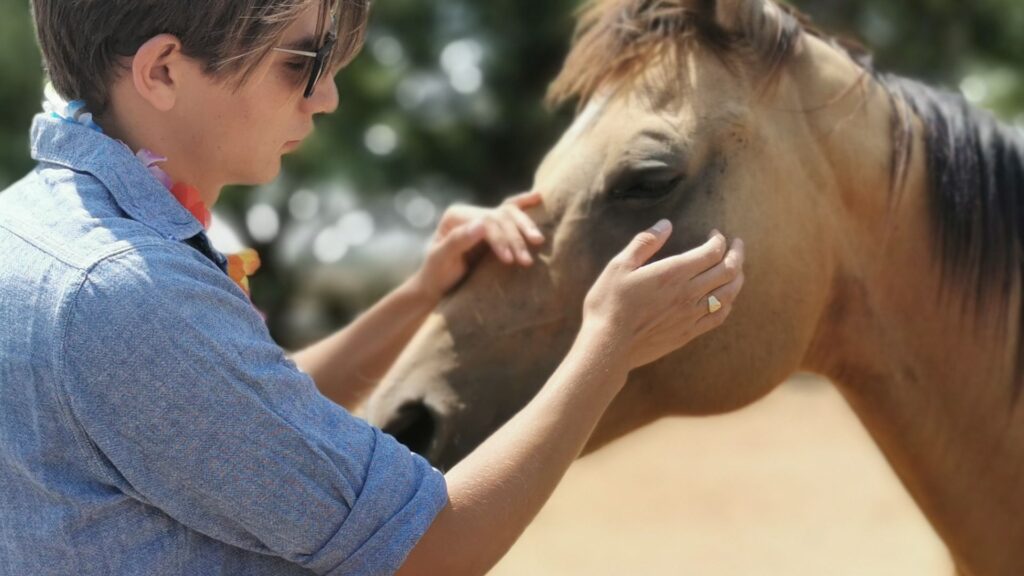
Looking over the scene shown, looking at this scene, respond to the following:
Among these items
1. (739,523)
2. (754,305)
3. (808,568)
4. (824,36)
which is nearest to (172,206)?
(754,305)

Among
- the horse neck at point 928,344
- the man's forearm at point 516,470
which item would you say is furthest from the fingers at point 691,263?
the horse neck at point 928,344

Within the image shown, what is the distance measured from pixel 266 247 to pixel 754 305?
8893 millimetres

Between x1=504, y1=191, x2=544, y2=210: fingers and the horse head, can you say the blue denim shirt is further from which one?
x1=504, y1=191, x2=544, y2=210: fingers

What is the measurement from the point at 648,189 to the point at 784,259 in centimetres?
31

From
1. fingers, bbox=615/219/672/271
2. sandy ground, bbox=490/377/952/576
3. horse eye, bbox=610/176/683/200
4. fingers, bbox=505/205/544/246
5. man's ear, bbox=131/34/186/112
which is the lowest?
sandy ground, bbox=490/377/952/576

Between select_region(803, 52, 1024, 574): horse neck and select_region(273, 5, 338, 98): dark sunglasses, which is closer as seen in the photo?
select_region(273, 5, 338, 98): dark sunglasses

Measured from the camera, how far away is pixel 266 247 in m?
10.6

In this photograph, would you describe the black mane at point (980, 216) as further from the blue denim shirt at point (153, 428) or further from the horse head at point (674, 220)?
the blue denim shirt at point (153, 428)

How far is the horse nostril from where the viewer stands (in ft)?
7.37

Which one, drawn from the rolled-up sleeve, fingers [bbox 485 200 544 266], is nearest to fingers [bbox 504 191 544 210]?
fingers [bbox 485 200 544 266]

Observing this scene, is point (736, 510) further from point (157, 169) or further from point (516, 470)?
point (157, 169)

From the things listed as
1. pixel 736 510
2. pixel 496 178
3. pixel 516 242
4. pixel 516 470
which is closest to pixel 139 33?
pixel 516 470

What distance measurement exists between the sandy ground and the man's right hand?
10.8 ft

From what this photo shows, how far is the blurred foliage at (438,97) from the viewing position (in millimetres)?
9219
